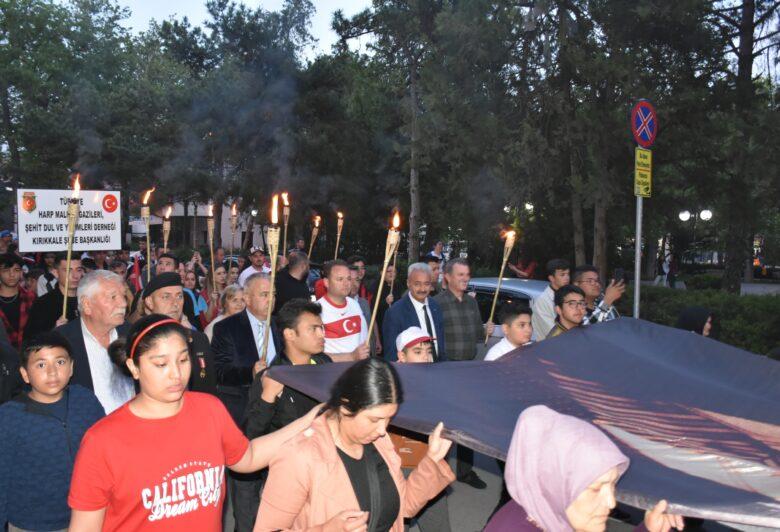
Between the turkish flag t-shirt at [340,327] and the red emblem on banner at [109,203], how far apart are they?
16.8 feet

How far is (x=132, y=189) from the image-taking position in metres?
36.4

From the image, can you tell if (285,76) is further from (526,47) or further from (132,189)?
(526,47)

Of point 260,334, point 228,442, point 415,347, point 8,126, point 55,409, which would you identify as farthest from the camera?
point 8,126

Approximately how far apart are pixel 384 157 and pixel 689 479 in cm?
3256

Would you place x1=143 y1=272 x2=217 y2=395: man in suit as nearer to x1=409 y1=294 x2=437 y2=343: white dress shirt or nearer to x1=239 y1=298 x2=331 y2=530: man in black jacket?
x1=239 y1=298 x2=331 y2=530: man in black jacket

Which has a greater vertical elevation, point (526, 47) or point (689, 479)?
point (526, 47)

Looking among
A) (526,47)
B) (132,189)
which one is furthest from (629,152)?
(132,189)

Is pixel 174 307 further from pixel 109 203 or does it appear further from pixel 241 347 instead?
pixel 109 203

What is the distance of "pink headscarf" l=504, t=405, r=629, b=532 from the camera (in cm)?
234

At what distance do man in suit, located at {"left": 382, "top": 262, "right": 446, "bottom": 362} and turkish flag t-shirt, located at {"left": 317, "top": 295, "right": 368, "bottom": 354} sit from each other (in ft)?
1.45

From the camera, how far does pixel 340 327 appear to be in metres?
6.52

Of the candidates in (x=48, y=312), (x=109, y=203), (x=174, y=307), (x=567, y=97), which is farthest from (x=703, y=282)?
(x=174, y=307)

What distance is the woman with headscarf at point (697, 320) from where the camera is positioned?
6.44 m

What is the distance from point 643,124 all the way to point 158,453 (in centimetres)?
737
